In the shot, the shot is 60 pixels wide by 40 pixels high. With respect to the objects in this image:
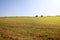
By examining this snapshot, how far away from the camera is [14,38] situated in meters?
18.0

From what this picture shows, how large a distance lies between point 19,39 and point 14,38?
0.78 meters

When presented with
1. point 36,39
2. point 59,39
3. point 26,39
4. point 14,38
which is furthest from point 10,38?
point 59,39

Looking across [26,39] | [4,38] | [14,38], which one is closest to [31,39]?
[26,39]

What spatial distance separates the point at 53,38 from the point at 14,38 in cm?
541

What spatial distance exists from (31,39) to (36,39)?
71cm

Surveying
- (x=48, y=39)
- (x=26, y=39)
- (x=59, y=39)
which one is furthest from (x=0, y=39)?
(x=59, y=39)

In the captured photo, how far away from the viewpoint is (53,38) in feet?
60.6

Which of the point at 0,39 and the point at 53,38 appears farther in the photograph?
the point at 53,38

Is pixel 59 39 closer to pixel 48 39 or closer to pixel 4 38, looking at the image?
pixel 48 39

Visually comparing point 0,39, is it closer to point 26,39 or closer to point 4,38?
point 4,38

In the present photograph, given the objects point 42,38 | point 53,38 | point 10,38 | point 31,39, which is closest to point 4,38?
point 10,38

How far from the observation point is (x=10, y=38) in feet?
58.8

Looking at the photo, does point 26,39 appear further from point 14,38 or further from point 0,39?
point 0,39

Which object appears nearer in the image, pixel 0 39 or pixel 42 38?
pixel 0 39
